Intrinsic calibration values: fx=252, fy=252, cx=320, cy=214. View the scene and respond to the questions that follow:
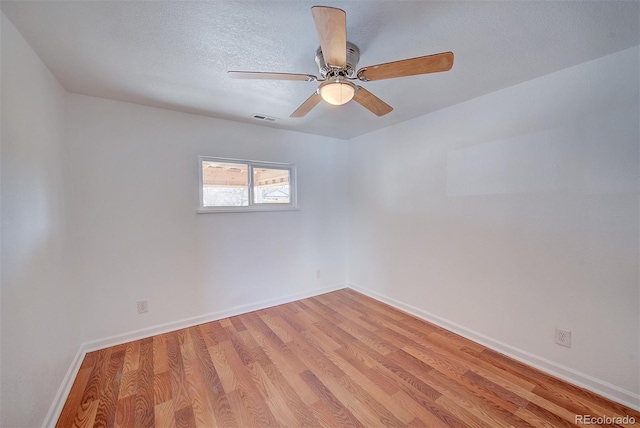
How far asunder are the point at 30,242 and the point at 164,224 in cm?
109

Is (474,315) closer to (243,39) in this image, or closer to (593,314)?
(593,314)

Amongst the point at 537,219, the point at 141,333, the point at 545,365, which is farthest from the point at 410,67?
the point at 141,333

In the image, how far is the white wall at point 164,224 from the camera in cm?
222

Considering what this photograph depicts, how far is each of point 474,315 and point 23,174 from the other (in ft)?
11.4

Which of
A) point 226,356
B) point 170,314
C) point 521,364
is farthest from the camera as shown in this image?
point 170,314

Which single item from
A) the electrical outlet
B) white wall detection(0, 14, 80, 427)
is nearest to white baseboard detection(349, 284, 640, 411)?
the electrical outlet

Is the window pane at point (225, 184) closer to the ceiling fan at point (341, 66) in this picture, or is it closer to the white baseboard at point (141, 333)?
the white baseboard at point (141, 333)

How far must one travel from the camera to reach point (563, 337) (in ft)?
6.10

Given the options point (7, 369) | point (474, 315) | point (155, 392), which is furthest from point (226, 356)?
point (474, 315)

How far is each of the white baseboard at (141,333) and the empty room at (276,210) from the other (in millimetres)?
Answer: 25

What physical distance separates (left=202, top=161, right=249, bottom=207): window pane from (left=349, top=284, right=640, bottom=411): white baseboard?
7.98 feet

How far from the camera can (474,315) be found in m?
2.38

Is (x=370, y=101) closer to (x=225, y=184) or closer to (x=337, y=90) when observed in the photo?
(x=337, y=90)

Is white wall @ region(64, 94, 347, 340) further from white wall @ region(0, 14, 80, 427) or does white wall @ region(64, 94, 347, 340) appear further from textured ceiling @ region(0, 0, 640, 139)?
textured ceiling @ region(0, 0, 640, 139)
